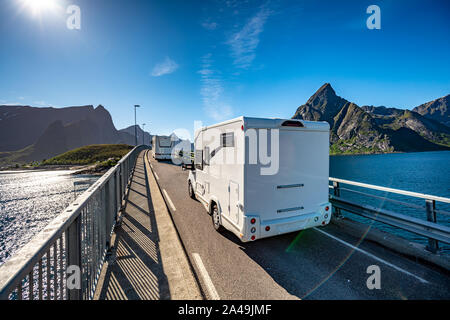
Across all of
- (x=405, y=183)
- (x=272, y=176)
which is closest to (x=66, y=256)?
(x=272, y=176)

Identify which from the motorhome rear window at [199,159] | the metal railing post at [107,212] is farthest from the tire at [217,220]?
the metal railing post at [107,212]

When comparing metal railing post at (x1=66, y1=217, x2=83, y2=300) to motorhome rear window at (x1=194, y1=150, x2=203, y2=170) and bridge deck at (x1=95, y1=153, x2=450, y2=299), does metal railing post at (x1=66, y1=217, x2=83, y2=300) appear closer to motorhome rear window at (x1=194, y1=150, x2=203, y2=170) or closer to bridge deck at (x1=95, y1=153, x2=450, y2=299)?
bridge deck at (x1=95, y1=153, x2=450, y2=299)

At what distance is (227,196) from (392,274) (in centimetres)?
366

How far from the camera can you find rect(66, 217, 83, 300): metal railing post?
2473 millimetres

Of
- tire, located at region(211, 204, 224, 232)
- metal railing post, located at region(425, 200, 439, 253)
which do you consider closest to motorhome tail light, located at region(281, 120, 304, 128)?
tire, located at region(211, 204, 224, 232)

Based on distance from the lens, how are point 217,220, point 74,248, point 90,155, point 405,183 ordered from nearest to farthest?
point 74,248 → point 217,220 → point 405,183 → point 90,155

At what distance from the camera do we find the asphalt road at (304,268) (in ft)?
11.4

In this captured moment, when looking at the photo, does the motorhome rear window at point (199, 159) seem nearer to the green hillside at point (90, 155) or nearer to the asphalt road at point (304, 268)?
the asphalt road at point (304, 268)

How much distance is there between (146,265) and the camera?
409cm

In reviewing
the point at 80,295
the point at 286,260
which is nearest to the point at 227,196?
the point at 286,260

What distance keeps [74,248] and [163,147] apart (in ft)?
90.0

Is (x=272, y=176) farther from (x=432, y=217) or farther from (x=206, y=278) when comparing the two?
(x=432, y=217)

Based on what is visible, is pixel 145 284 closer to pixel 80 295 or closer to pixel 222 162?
pixel 80 295

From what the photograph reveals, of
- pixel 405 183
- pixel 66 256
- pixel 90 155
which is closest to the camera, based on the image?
pixel 66 256
